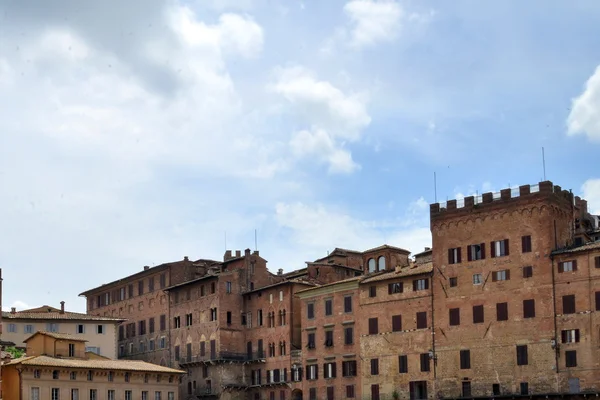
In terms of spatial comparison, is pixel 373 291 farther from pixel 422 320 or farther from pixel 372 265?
pixel 422 320

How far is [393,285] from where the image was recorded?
83500mm

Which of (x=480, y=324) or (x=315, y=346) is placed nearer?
(x=480, y=324)

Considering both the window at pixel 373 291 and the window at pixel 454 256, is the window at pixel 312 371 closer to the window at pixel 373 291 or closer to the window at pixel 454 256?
the window at pixel 373 291

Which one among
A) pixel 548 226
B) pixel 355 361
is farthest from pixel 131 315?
pixel 548 226

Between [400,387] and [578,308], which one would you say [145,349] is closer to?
[400,387]

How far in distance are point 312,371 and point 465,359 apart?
17255 mm

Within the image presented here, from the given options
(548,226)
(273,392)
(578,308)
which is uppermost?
(548,226)

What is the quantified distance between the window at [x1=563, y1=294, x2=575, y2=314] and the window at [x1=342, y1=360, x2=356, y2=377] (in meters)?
21.2

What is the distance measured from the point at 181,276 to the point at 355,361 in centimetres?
2849

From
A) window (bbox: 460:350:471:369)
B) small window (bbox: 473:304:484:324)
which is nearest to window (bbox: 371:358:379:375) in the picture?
window (bbox: 460:350:471:369)

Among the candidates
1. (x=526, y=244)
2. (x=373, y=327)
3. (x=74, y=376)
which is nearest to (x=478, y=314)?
(x=526, y=244)

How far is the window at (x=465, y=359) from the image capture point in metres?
77.6

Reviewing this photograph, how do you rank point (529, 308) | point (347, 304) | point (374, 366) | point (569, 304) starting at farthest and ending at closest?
point (347, 304) → point (374, 366) → point (529, 308) → point (569, 304)

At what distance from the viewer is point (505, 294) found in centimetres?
7600
